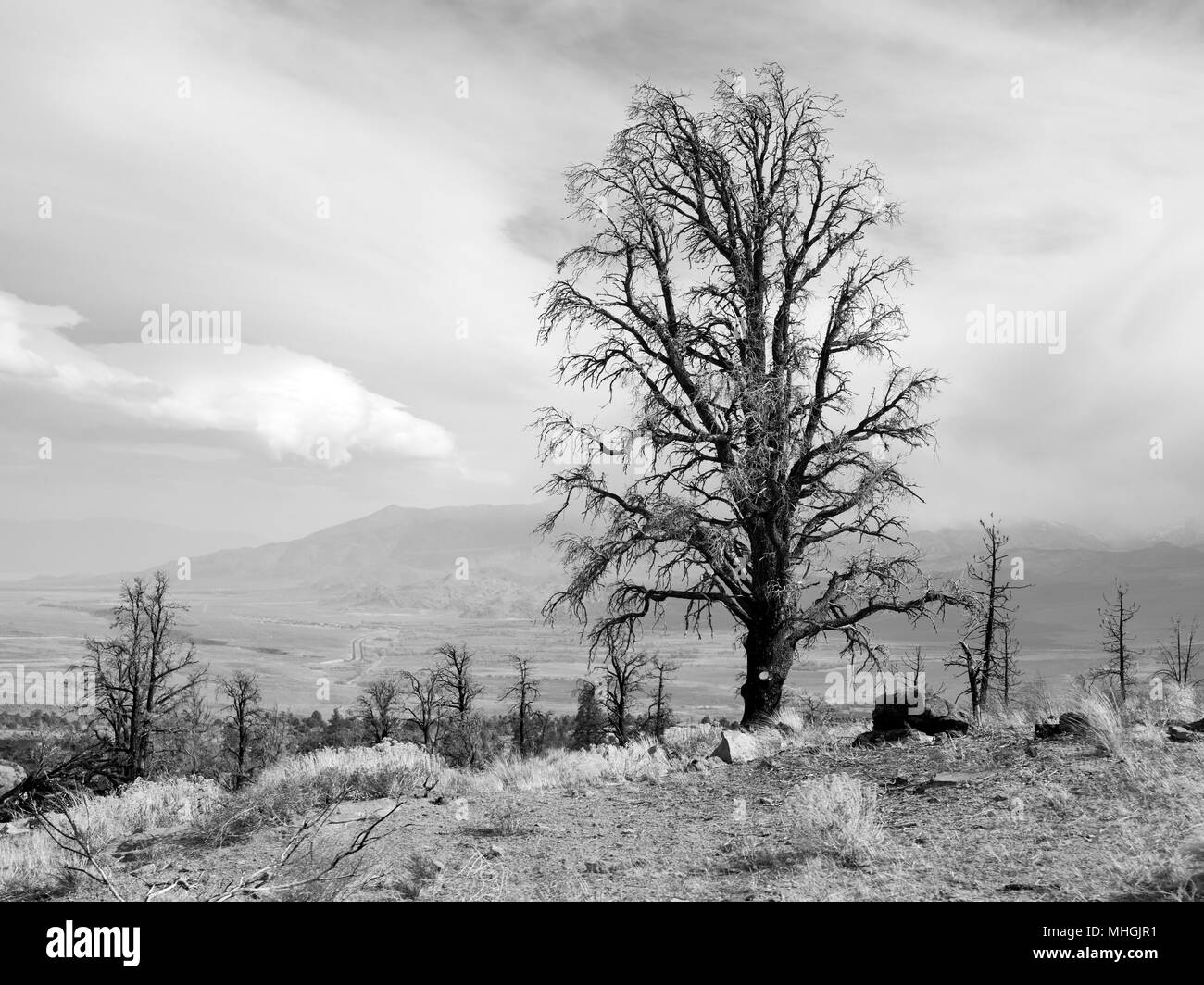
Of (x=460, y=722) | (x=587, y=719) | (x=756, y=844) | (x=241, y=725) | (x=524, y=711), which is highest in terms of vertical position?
(x=756, y=844)

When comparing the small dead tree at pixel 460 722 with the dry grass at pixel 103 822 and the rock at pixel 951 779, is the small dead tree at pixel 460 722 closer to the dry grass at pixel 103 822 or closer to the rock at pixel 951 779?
the dry grass at pixel 103 822

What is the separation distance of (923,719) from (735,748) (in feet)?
10.5

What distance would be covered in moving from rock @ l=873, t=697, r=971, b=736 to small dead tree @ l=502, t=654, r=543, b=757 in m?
25.9

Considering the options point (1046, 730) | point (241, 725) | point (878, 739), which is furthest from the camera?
point (241, 725)

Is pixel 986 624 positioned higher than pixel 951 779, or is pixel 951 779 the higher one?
pixel 951 779

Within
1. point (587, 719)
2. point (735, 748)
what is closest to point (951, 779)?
point (735, 748)

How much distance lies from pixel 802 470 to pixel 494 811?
8.26 m

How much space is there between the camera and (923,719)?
12906 mm

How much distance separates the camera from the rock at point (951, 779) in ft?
28.9

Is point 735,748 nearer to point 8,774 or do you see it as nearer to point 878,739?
point 878,739

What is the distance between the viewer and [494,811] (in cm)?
930
